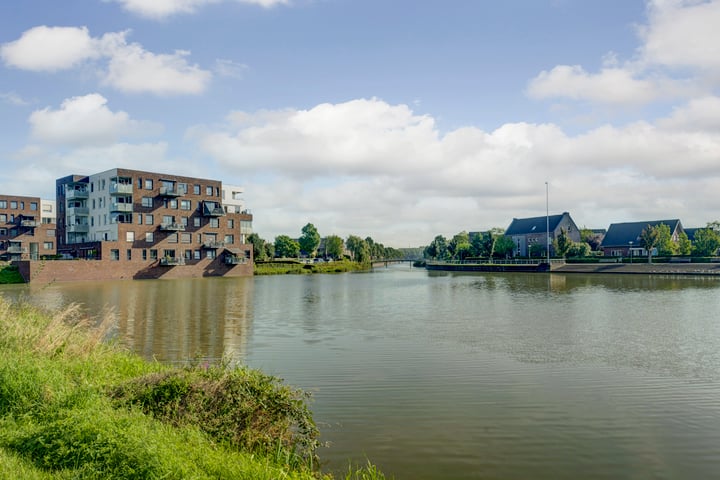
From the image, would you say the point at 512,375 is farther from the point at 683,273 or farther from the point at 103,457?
the point at 683,273

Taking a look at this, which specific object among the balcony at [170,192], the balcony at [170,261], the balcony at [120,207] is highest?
the balcony at [170,192]

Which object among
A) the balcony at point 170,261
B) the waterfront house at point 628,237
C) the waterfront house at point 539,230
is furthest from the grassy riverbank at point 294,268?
the waterfront house at point 628,237

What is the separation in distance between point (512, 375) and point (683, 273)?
5884 cm

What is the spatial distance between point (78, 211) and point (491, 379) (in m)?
71.7

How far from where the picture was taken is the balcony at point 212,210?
72750 millimetres

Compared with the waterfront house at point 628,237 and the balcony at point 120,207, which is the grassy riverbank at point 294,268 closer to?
the balcony at point 120,207

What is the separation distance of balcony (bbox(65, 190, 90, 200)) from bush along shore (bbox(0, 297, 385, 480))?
2740 inches

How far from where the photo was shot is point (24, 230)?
8394 cm

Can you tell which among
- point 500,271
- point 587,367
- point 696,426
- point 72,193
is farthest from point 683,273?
point 72,193

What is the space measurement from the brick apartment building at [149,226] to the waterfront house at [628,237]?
220ft

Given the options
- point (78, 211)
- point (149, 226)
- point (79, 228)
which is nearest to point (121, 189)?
point (149, 226)

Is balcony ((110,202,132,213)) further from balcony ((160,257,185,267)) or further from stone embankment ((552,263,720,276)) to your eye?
stone embankment ((552,263,720,276))

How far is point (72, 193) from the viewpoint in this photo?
71.1 m

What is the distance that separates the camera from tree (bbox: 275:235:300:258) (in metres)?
117
